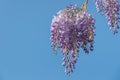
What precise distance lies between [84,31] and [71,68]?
0.53 meters

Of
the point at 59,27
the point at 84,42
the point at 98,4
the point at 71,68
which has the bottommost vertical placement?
the point at 71,68

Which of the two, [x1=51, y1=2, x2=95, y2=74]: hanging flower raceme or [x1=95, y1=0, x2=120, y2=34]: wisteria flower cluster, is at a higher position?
[x1=95, y1=0, x2=120, y2=34]: wisteria flower cluster

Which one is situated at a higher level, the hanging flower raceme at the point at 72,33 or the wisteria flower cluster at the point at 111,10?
the wisteria flower cluster at the point at 111,10

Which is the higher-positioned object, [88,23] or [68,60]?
[88,23]

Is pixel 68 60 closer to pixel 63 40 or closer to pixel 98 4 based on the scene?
pixel 63 40

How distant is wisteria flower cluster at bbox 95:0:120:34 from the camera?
5906 mm

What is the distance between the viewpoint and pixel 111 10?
6121 millimetres

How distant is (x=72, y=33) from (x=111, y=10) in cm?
114

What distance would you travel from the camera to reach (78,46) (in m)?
5.06

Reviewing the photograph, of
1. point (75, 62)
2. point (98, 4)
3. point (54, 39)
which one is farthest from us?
point (98, 4)

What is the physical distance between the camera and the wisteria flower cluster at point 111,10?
5.91 m

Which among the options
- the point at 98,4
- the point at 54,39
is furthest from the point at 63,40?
the point at 98,4

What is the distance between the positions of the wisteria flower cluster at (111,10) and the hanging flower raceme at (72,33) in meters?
0.64

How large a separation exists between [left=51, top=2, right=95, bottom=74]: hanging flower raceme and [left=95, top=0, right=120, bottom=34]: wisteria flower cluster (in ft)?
2.10
